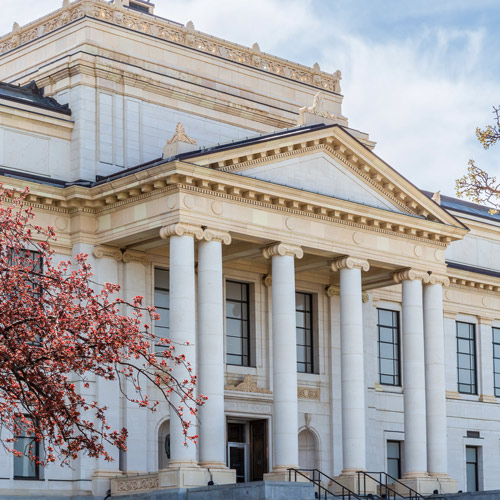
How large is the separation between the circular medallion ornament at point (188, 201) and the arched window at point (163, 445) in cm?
782

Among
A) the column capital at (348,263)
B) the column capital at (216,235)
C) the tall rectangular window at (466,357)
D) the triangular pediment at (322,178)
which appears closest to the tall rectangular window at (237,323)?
the column capital at (348,263)

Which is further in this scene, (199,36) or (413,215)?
(199,36)

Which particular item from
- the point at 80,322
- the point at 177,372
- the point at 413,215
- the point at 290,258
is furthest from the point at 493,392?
the point at 80,322

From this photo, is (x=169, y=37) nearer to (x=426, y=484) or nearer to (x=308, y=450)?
(x=308, y=450)

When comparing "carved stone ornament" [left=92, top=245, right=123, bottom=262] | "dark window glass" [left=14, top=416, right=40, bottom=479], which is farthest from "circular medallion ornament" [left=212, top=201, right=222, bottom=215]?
"dark window glass" [left=14, top=416, right=40, bottom=479]

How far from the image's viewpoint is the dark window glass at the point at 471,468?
51.7 m

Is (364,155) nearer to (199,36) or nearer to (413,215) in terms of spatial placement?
(413,215)

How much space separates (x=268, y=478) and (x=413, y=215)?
1107 cm

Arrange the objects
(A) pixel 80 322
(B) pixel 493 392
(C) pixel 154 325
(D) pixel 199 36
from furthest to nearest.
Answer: (B) pixel 493 392, (D) pixel 199 36, (C) pixel 154 325, (A) pixel 80 322

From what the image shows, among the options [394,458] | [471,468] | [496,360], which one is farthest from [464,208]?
[394,458]

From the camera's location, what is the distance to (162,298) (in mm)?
42062

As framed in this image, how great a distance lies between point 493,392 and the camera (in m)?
53.7

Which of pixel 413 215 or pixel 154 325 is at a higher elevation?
pixel 413 215

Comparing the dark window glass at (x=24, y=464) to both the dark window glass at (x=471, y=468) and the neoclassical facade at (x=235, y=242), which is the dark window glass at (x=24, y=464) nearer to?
the neoclassical facade at (x=235, y=242)
